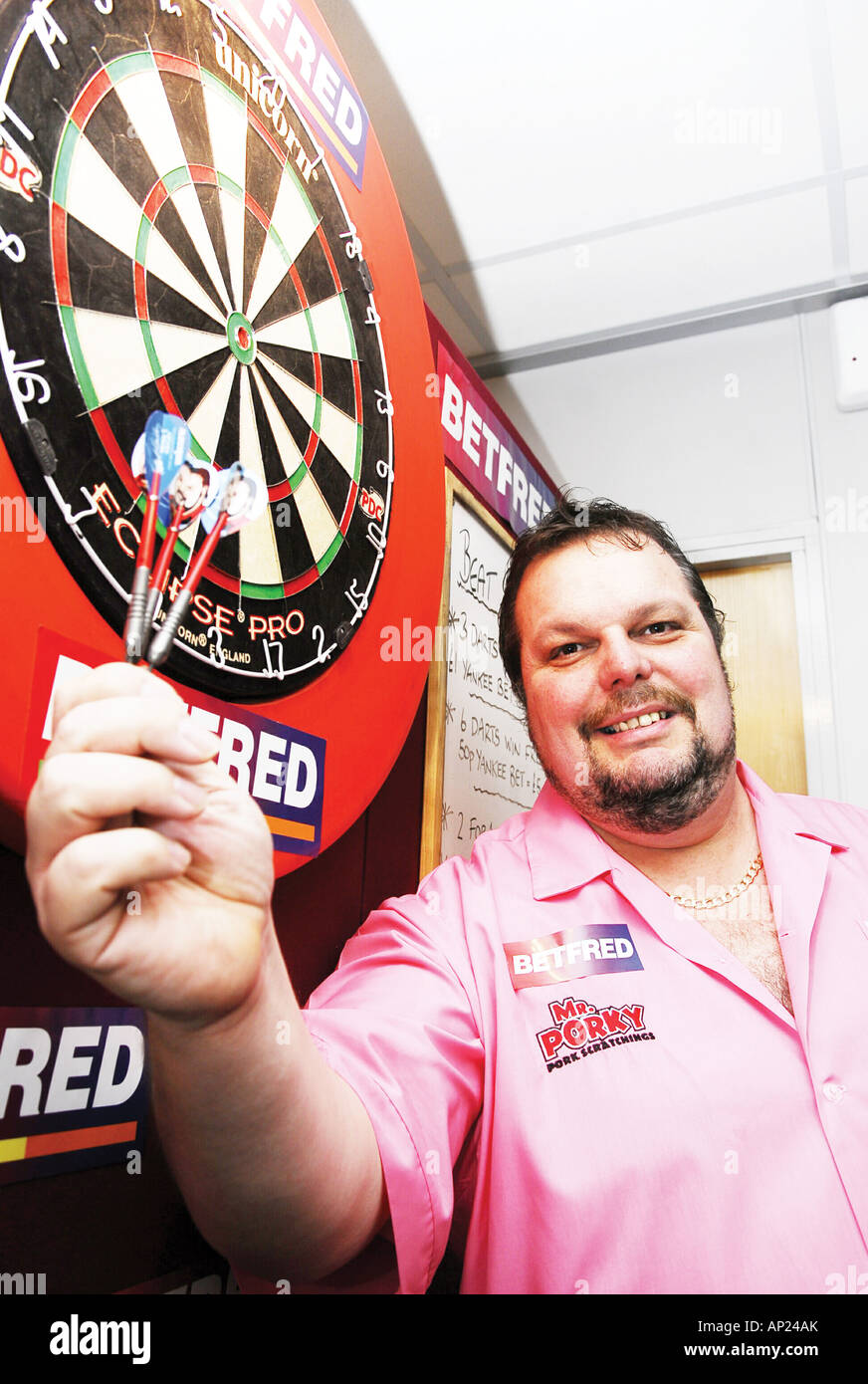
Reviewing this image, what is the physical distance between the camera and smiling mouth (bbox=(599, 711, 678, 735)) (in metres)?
1.31

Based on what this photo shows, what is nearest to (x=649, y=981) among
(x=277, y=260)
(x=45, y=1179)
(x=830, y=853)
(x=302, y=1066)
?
(x=830, y=853)

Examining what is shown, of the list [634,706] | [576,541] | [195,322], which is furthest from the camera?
[576,541]

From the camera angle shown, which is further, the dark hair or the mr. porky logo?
the dark hair

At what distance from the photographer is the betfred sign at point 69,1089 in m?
0.69

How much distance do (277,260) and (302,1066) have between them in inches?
34.1

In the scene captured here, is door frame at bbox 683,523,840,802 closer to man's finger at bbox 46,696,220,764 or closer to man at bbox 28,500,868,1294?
man at bbox 28,500,868,1294

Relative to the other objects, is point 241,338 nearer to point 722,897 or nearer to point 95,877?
point 95,877

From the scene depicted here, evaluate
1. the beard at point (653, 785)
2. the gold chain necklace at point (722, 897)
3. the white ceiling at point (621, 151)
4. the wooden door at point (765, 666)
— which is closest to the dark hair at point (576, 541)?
the beard at point (653, 785)

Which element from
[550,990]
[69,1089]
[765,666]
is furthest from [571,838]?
[765,666]

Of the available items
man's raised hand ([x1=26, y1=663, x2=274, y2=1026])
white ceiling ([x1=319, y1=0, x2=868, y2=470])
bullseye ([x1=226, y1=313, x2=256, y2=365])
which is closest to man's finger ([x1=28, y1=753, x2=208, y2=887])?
man's raised hand ([x1=26, y1=663, x2=274, y2=1026])

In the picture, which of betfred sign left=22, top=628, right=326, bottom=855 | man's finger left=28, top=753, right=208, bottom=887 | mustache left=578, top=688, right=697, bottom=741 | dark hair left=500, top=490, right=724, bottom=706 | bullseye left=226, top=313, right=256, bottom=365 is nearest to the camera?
man's finger left=28, top=753, right=208, bottom=887

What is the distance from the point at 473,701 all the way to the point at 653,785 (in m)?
0.57

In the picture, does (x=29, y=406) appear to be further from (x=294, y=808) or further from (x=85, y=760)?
(x=294, y=808)

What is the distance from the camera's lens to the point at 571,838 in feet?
4.11
